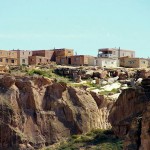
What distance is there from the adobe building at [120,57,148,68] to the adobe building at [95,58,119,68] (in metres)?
1.31

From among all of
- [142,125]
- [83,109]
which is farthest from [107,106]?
[142,125]

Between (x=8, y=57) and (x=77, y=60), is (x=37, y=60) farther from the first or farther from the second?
(x=77, y=60)

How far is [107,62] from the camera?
86.9 metres

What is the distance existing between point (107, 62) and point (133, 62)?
3672 mm

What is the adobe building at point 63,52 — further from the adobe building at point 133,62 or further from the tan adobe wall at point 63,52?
the adobe building at point 133,62

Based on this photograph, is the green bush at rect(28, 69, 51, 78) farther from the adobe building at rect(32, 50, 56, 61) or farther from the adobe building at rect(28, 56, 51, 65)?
the adobe building at rect(32, 50, 56, 61)

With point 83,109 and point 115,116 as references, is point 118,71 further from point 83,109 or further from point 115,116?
point 115,116

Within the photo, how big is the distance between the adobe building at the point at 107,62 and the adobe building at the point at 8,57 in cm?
1041

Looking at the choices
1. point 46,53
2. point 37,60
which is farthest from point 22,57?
point 46,53

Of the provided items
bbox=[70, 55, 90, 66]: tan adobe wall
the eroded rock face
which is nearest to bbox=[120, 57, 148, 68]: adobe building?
bbox=[70, 55, 90, 66]: tan adobe wall

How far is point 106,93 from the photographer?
214ft

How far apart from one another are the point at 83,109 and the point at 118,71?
1859cm

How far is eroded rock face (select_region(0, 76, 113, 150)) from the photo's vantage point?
57844mm

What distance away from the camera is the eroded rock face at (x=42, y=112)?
2277 inches
